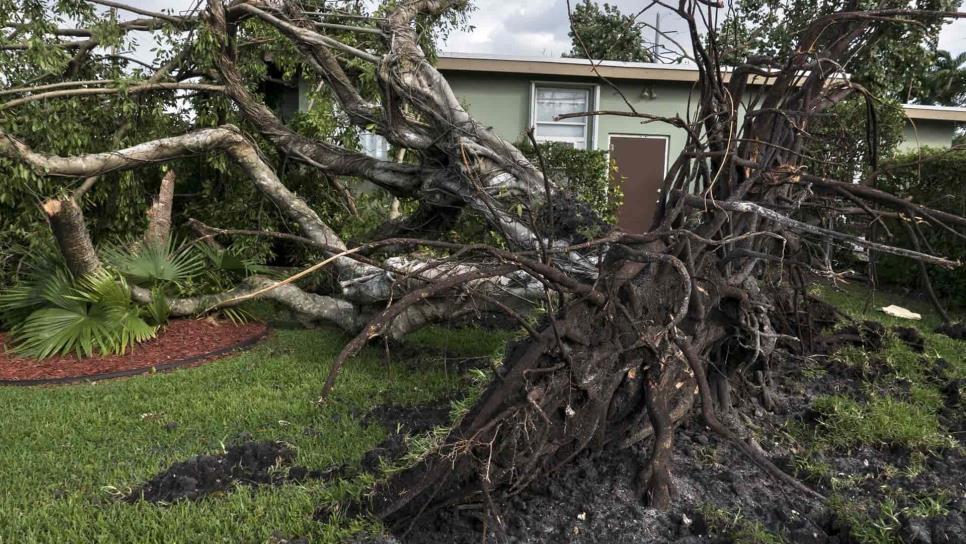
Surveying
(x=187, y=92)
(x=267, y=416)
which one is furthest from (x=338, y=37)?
(x=267, y=416)

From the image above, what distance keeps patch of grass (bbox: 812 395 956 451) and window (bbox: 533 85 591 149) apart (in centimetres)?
944

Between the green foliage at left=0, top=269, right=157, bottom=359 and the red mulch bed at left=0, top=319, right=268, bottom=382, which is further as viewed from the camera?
the green foliage at left=0, top=269, right=157, bottom=359

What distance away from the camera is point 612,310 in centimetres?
278

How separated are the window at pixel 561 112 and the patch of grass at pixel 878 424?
9.44 metres

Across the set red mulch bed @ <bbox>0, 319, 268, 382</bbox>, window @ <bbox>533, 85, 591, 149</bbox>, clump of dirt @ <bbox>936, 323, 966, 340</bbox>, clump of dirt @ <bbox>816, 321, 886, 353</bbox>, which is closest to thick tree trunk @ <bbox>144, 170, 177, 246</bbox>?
red mulch bed @ <bbox>0, 319, 268, 382</bbox>

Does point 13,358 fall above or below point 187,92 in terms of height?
below

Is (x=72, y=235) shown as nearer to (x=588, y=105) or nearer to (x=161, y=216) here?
(x=161, y=216)

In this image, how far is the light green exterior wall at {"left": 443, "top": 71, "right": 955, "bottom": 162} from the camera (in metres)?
12.5

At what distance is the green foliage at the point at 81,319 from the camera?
20.8 ft

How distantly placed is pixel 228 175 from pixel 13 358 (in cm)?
319

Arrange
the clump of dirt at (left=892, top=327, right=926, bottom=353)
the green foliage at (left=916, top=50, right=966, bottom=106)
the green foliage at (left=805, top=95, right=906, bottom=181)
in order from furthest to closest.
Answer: the green foliage at (left=916, top=50, right=966, bottom=106) → the clump of dirt at (left=892, top=327, right=926, bottom=353) → the green foliage at (left=805, top=95, right=906, bottom=181)

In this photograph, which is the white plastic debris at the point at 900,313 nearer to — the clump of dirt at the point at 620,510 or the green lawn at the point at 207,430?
the green lawn at the point at 207,430

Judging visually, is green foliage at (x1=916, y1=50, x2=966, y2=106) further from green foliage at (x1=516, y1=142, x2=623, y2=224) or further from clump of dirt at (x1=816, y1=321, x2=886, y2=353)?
clump of dirt at (x1=816, y1=321, x2=886, y2=353)

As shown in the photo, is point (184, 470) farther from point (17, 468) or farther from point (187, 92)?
point (187, 92)
